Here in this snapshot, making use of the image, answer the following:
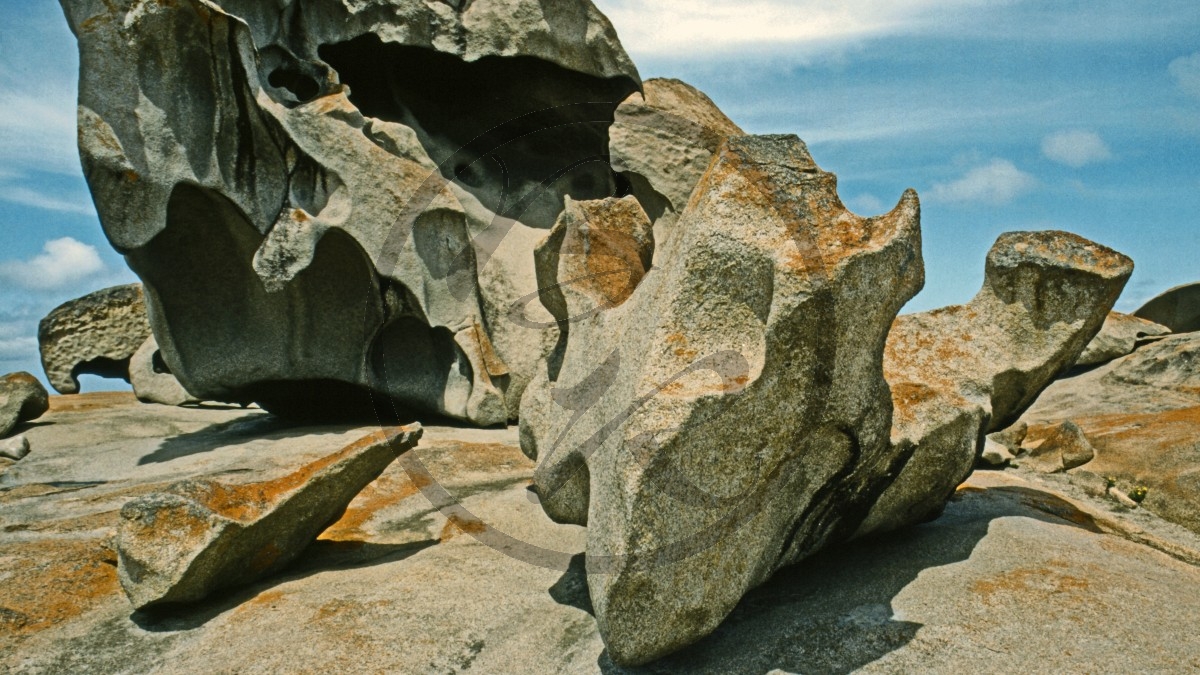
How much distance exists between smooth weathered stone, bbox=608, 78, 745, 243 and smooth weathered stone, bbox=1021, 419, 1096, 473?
439 centimetres

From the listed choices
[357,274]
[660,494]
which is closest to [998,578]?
[660,494]

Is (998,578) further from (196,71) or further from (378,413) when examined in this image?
(196,71)

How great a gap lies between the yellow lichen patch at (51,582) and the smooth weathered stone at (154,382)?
5782mm

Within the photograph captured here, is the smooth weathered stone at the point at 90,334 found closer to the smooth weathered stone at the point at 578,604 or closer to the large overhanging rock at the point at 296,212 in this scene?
the large overhanging rock at the point at 296,212

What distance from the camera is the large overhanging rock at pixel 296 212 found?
7785 millimetres

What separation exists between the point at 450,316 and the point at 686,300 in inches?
222

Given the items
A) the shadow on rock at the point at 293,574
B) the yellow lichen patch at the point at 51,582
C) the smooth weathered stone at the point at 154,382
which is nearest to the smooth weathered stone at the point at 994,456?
the shadow on rock at the point at 293,574

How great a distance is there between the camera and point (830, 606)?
3682 mm

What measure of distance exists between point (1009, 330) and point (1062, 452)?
2.26 meters

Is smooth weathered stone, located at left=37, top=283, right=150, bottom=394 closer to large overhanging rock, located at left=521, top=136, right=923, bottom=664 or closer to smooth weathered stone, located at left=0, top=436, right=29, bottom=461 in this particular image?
smooth weathered stone, located at left=0, top=436, right=29, bottom=461

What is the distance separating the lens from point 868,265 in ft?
10.9


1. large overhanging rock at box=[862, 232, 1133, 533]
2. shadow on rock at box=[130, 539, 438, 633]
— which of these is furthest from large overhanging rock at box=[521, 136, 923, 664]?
shadow on rock at box=[130, 539, 438, 633]

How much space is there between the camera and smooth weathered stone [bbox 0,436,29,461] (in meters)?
7.64

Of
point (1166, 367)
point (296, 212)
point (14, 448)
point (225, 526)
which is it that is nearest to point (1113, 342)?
point (1166, 367)
